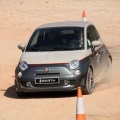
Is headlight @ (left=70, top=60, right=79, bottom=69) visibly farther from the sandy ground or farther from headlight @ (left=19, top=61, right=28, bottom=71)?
Answer: headlight @ (left=19, top=61, right=28, bottom=71)

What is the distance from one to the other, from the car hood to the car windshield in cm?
27

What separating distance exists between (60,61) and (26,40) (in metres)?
12.0

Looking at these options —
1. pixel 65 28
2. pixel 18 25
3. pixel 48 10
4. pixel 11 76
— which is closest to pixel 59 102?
pixel 65 28

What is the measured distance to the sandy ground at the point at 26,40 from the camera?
34.6 ft

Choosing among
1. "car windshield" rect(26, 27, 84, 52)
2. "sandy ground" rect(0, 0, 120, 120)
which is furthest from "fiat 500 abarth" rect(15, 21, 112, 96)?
"sandy ground" rect(0, 0, 120, 120)

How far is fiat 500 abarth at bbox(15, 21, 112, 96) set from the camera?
11.9 m

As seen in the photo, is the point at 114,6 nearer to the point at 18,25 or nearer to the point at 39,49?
the point at 18,25

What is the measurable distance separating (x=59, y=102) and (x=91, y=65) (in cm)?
148

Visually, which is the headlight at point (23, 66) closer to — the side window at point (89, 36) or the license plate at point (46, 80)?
the license plate at point (46, 80)

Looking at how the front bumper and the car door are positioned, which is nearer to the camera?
the front bumper

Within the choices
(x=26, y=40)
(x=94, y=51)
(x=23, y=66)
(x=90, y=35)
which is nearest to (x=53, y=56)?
(x=23, y=66)

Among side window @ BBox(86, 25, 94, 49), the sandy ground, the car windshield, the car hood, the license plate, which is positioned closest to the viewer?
the sandy ground

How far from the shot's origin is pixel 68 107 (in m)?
10.9

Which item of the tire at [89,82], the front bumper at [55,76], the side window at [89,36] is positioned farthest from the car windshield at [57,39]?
the front bumper at [55,76]
